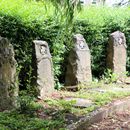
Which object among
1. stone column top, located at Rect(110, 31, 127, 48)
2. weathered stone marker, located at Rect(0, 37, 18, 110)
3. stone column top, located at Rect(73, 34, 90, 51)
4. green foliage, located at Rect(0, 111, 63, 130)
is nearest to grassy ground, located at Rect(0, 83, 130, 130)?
green foliage, located at Rect(0, 111, 63, 130)

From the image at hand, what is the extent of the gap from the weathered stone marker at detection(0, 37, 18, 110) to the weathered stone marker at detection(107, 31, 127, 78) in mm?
3846

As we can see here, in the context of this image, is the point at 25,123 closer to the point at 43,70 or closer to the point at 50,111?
the point at 50,111

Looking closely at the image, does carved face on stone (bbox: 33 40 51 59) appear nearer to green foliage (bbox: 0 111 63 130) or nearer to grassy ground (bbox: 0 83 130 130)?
grassy ground (bbox: 0 83 130 130)

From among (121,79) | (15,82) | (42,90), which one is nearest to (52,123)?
(15,82)

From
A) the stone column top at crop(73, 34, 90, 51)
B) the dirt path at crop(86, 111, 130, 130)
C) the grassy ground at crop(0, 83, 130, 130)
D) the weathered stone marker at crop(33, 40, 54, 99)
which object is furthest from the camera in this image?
the stone column top at crop(73, 34, 90, 51)

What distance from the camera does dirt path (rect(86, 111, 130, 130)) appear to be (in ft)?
18.1

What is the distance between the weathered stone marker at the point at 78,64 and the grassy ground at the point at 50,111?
2.41ft

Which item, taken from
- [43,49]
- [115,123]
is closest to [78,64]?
[43,49]

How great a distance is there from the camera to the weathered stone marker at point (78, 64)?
8039 millimetres

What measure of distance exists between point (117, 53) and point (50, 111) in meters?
3.88

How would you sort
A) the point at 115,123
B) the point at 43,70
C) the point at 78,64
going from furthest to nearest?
the point at 78,64 < the point at 43,70 < the point at 115,123

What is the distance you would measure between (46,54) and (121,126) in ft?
6.61

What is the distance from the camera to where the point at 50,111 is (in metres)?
5.71

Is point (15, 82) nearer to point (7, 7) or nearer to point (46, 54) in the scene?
point (46, 54)
